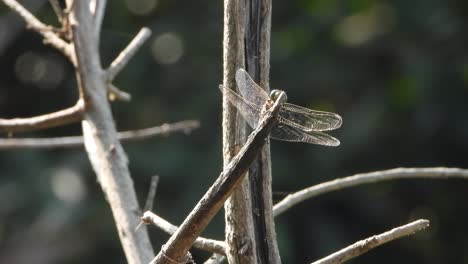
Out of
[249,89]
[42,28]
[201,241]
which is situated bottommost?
[201,241]

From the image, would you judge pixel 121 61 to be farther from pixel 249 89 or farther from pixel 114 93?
pixel 249 89

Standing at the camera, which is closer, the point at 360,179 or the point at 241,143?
the point at 241,143

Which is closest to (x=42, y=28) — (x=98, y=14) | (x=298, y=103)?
(x=98, y=14)

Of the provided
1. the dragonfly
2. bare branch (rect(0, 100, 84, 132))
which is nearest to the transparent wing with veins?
the dragonfly

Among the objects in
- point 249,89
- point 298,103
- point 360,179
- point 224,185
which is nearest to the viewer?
point 224,185

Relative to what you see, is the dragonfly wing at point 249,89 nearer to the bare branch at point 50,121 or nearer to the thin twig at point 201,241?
the thin twig at point 201,241

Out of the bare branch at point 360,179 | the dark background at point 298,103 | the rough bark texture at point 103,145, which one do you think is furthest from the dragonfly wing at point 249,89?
the dark background at point 298,103

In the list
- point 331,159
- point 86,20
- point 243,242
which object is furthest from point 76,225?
point 243,242
